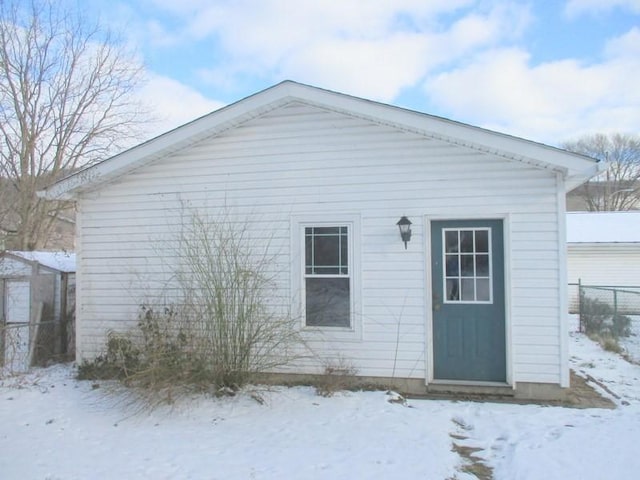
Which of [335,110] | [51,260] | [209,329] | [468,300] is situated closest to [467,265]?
[468,300]

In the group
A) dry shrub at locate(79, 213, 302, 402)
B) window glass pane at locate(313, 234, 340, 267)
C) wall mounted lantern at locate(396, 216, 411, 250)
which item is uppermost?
wall mounted lantern at locate(396, 216, 411, 250)

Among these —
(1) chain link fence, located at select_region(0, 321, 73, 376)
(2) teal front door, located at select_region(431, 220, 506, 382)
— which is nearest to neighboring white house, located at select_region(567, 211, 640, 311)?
(2) teal front door, located at select_region(431, 220, 506, 382)

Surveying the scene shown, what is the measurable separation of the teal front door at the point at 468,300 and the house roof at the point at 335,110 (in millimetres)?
965

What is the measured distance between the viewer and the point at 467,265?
20.8 ft

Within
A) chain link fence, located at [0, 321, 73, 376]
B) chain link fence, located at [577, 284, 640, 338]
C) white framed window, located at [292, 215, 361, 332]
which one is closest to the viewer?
white framed window, located at [292, 215, 361, 332]

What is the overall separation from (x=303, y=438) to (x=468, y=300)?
2.83 meters

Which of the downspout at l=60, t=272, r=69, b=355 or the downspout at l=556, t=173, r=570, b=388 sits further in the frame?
the downspout at l=60, t=272, r=69, b=355

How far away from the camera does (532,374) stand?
6.02m

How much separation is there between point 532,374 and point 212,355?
389 cm

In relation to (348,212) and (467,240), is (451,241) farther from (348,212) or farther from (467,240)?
(348,212)

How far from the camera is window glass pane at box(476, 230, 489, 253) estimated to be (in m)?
6.28

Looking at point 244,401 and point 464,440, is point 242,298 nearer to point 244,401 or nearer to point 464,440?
point 244,401

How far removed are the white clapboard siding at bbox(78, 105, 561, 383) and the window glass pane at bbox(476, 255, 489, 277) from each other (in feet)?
0.98

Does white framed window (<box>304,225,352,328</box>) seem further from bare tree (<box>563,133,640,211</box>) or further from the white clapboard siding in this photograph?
bare tree (<box>563,133,640,211</box>)
